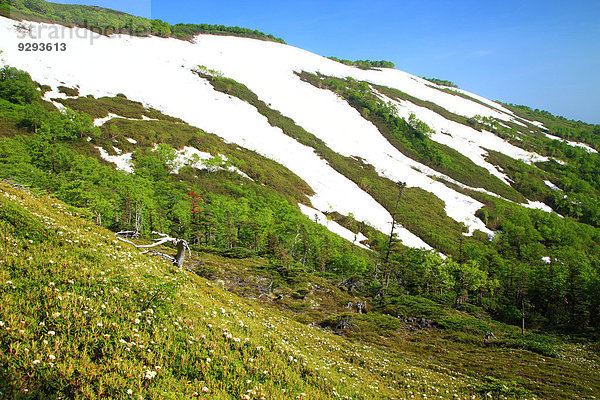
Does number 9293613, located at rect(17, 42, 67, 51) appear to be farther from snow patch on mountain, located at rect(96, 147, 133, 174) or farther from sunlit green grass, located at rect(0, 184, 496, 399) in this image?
sunlit green grass, located at rect(0, 184, 496, 399)

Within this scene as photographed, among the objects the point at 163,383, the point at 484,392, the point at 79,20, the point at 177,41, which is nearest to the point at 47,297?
the point at 163,383

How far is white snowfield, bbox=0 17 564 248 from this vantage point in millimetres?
106625

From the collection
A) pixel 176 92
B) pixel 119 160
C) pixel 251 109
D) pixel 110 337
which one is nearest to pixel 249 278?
pixel 110 337

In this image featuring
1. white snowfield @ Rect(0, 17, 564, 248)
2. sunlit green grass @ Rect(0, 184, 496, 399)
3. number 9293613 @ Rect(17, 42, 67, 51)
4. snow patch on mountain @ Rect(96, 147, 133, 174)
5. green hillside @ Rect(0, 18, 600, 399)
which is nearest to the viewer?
sunlit green grass @ Rect(0, 184, 496, 399)

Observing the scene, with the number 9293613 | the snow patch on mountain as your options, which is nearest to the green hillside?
the snow patch on mountain

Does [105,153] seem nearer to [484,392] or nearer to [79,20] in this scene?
[484,392]

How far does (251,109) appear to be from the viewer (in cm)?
14988

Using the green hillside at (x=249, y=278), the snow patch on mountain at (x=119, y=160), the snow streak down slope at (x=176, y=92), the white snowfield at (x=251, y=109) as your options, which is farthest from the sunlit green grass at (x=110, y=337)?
the snow streak down slope at (x=176, y=92)

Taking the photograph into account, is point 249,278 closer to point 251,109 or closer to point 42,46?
point 251,109

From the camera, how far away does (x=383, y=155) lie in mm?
159125

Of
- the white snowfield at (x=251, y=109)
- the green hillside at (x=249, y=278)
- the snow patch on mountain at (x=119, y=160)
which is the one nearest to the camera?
the green hillside at (x=249, y=278)

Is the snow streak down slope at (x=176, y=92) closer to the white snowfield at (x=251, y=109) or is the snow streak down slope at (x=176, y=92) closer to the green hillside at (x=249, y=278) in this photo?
the white snowfield at (x=251, y=109)

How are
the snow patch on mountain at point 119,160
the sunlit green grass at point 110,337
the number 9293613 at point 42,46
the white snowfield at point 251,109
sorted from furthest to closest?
1. the white snowfield at point 251,109
2. the number 9293613 at point 42,46
3. the snow patch on mountain at point 119,160
4. the sunlit green grass at point 110,337

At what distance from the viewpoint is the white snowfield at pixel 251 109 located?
350 ft
